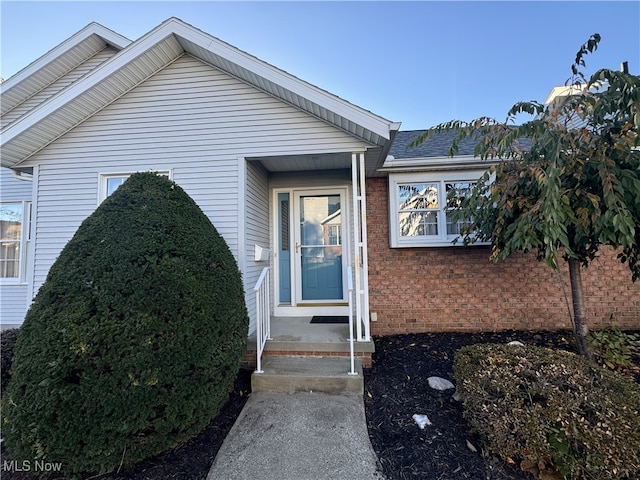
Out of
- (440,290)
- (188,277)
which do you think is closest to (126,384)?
(188,277)

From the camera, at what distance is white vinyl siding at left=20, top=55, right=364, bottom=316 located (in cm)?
409

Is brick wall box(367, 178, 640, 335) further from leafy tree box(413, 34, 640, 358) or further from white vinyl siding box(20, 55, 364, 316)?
white vinyl siding box(20, 55, 364, 316)

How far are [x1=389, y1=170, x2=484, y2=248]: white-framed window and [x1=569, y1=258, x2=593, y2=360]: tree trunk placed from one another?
63.3 inches

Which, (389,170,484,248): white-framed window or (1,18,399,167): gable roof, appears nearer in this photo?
(1,18,399,167): gable roof

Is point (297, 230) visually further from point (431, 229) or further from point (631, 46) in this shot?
point (631, 46)

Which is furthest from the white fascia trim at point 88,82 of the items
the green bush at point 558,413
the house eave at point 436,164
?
the green bush at point 558,413

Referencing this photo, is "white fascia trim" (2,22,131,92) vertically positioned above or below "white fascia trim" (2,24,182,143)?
above

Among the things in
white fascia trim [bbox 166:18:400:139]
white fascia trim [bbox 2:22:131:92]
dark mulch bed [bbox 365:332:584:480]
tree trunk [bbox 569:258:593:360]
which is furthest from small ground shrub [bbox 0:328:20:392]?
tree trunk [bbox 569:258:593:360]

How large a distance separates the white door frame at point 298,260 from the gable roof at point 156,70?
1579mm

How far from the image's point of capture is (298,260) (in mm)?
5383

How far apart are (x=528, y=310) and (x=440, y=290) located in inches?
59.1

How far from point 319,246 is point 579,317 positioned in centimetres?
383

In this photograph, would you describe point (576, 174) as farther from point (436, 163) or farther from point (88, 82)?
point (88, 82)
